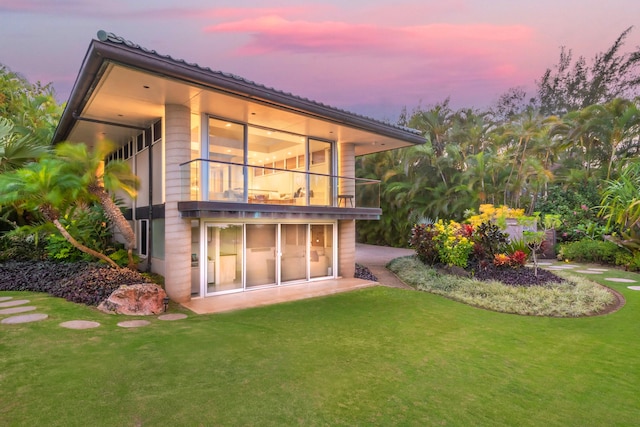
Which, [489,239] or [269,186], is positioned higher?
[269,186]

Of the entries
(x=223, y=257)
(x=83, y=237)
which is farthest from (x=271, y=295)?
(x=83, y=237)

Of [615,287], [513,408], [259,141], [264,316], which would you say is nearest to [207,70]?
[259,141]

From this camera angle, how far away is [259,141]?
11.0 m

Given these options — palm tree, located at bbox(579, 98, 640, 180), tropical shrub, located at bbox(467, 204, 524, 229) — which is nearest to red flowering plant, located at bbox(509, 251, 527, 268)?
tropical shrub, located at bbox(467, 204, 524, 229)

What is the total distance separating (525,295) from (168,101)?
32.9 ft

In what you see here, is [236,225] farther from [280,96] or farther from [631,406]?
[631,406]

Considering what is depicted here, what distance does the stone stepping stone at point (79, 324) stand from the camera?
6.28 m

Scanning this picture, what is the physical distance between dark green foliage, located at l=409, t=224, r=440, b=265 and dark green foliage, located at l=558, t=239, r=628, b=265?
798cm

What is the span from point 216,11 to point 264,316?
1436 cm

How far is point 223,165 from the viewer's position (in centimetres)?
895

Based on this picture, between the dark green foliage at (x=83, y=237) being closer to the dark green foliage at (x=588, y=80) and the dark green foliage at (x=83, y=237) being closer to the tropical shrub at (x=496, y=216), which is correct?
the tropical shrub at (x=496, y=216)

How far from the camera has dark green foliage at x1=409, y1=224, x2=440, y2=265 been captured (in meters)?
12.7

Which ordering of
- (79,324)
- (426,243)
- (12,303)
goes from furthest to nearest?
(426,243) → (12,303) → (79,324)

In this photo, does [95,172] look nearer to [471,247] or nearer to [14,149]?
[14,149]
